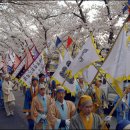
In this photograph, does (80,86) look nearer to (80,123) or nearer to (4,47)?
(80,123)

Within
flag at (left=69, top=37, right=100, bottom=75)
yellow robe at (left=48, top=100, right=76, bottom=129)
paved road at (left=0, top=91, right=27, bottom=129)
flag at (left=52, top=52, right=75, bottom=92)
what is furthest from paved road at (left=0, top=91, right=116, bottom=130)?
yellow robe at (left=48, top=100, right=76, bottom=129)

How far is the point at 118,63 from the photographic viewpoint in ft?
18.2

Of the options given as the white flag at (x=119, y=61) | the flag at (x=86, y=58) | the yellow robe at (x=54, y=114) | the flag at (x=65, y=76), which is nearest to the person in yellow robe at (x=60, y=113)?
the yellow robe at (x=54, y=114)

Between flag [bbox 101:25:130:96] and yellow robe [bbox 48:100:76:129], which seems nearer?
yellow robe [bbox 48:100:76:129]

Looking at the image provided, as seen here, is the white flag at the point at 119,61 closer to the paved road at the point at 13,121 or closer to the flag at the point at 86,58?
the flag at the point at 86,58

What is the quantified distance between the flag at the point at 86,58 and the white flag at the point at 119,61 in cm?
93

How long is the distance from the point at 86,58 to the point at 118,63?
1.22m

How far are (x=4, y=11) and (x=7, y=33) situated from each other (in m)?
18.8

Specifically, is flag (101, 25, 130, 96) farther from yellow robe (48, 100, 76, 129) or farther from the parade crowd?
yellow robe (48, 100, 76, 129)

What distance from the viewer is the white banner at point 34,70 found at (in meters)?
8.62

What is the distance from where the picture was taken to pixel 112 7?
1662 centimetres

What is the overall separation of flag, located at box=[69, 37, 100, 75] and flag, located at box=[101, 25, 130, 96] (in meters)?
0.94

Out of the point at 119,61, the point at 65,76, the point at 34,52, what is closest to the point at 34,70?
the point at 65,76

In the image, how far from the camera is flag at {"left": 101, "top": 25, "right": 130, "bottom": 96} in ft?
17.9
